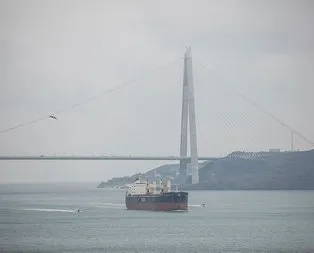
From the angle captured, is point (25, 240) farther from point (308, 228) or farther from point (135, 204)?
point (135, 204)

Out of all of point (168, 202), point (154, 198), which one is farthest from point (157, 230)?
point (154, 198)

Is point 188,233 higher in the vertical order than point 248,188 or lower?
lower

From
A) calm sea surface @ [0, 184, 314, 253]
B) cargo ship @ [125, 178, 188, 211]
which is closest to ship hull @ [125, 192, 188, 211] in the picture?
cargo ship @ [125, 178, 188, 211]

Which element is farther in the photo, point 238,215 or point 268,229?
point 238,215

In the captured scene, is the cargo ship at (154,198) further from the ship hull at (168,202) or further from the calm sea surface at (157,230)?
the calm sea surface at (157,230)

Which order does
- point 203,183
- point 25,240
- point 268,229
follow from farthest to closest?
point 203,183
point 268,229
point 25,240

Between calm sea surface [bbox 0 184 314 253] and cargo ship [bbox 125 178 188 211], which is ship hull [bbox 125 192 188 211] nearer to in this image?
cargo ship [bbox 125 178 188 211]

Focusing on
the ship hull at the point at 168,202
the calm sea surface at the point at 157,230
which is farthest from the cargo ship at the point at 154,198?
the calm sea surface at the point at 157,230

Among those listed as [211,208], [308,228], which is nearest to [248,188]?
[211,208]
